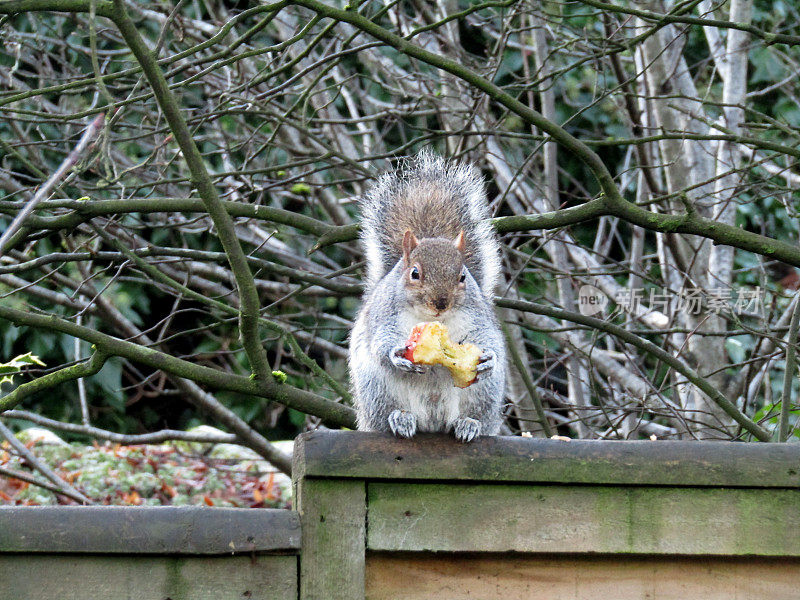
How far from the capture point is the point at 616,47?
278cm

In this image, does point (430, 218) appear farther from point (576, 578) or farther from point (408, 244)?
point (576, 578)

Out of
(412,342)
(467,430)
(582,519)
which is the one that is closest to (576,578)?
Result: (582,519)

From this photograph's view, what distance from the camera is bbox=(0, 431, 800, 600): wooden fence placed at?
4.67 ft

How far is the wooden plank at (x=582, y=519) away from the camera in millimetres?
1514

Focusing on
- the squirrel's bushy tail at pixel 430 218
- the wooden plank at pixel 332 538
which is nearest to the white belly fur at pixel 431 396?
the squirrel's bushy tail at pixel 430 218

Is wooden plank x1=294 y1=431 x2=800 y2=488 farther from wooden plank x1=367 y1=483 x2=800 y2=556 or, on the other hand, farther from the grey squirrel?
the grey squirrel

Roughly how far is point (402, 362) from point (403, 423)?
129 mm

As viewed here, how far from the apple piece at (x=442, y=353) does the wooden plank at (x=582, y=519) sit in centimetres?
39

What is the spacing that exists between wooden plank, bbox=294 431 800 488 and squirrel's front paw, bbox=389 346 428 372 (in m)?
0.32

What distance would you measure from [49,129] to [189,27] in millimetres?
1516

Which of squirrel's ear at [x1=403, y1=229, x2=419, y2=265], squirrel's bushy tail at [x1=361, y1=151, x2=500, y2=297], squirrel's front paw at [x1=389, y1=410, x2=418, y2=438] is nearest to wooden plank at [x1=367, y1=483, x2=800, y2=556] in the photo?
squirrel's front paw at [x1=389, y1=410, x2=418, y2=438]

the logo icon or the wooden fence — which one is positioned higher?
the logo icon

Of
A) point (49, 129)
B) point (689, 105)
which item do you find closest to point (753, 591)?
point (689, 105)

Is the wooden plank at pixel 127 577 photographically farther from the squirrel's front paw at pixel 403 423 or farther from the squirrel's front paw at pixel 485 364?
the squirrel's front paw at pixel 485 364
